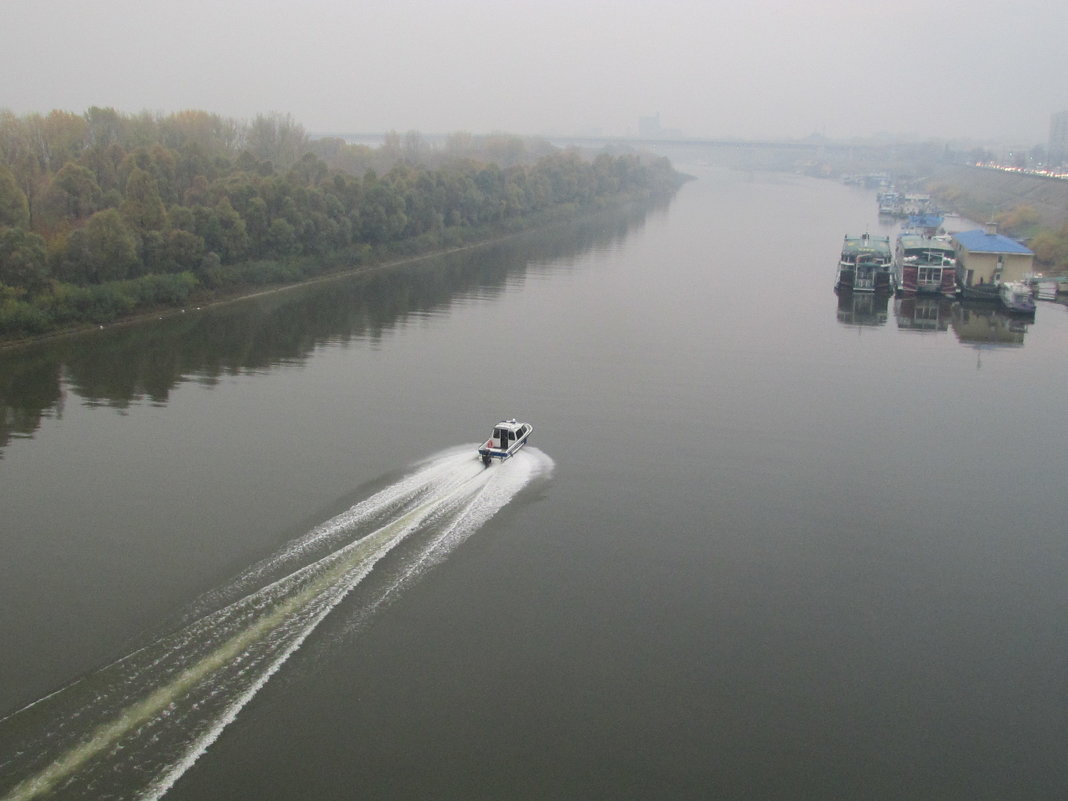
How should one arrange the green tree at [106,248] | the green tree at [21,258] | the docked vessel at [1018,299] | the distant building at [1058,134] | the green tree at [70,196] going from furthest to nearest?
1. the distant building at [1058,134]
2. the docked vessel at [1018,299]
3. the green tree at [70,196]
4. the green tree at [106,248]
5. the green tree at [21,258]

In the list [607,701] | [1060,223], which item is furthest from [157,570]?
[1060,223]

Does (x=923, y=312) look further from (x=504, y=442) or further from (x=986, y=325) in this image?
(x=504, y=442)

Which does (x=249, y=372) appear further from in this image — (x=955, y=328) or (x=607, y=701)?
(x=955, y=328)

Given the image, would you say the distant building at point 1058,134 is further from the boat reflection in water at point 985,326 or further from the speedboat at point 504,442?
the speedboat at point 504,442

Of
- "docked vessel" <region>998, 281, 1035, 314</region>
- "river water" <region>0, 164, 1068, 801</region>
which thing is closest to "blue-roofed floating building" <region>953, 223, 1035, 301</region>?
"docked vessel" <region>998, 281, 1035, 314</region>

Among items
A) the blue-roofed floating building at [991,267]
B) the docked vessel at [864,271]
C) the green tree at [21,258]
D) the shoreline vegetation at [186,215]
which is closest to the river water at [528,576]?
the green tree at [21,258]

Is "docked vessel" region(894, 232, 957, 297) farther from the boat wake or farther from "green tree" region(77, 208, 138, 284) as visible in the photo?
"green tree" region(77, 208, 138, 284)
